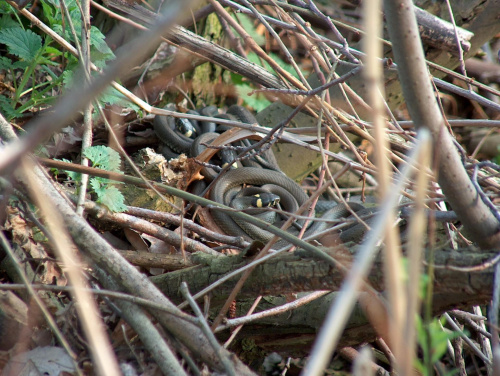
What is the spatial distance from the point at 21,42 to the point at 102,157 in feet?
3.12

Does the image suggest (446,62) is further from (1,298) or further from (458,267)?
(1,298)

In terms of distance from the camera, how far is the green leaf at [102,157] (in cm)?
272

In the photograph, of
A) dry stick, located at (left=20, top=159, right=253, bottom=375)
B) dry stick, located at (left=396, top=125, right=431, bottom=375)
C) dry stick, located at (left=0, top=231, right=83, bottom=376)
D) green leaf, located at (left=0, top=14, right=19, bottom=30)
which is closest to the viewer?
dry stick, located at (left=396, top=125, right=431, bottom=375)

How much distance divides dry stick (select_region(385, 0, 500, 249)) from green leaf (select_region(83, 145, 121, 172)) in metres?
1.78

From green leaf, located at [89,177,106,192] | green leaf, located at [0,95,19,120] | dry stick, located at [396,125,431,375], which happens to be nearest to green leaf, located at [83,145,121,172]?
green leaf, located at [89,177,106,192]

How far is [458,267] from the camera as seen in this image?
65.3 inches

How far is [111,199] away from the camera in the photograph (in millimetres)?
2752

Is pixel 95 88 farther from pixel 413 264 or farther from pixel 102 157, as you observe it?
pixel 102 157

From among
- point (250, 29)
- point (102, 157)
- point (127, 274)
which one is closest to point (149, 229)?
point (102, 157)

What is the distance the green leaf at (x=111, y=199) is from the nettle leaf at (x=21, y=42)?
98cm

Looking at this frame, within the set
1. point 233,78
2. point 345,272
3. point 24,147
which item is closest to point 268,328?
point 345,272

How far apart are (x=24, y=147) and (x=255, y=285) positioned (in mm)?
1393

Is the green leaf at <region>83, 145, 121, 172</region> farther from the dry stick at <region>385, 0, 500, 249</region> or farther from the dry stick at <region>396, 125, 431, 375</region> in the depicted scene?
the dry stick at <region>396, 125, 431, 375</region>

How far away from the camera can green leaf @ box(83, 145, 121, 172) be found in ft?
8.93
